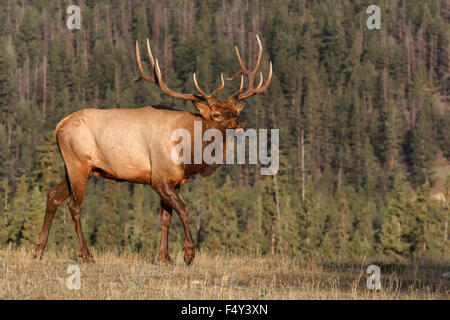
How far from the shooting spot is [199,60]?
158m

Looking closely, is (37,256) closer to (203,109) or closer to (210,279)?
(210,279)

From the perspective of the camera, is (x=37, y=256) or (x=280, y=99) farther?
(x=280, y=99)

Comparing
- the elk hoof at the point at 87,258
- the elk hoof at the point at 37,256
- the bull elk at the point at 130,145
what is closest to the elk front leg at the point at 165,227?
the bull elk at the point at 130,145

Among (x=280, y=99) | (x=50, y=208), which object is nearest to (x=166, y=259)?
(x=50, y=208)

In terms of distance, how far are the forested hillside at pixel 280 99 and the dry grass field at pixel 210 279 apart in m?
56.8

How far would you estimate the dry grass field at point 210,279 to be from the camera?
7.26 meters

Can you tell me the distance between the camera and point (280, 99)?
479ft

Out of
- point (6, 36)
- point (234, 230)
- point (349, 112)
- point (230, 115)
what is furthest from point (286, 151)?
point (230, 115)

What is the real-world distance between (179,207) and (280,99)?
5383 inches

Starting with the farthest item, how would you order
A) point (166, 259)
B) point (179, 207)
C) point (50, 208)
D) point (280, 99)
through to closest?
point (280, 99)
point (50, 208)
point (166, 259)
point (179, 207)

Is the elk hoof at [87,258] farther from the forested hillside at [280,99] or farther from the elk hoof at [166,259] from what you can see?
the forested hillside at [280,99]

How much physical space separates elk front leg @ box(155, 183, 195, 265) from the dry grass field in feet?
0.88

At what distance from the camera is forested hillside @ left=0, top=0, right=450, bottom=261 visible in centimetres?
8594
